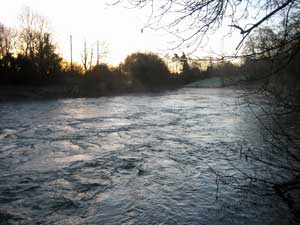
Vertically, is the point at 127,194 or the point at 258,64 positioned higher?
the point at 258,64

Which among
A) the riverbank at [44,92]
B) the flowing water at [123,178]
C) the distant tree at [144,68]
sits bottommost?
the flowing water at [123,178]

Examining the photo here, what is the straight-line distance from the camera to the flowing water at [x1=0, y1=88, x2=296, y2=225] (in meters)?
4.19

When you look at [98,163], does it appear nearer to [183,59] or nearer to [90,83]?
[183,59]

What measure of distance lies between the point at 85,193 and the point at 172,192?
5.15 ft

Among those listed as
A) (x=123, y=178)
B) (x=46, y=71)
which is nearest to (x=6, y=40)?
(x=46, y=71)

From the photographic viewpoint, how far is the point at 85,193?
4898mm

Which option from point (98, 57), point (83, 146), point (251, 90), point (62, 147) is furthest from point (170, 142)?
point (98, 57)

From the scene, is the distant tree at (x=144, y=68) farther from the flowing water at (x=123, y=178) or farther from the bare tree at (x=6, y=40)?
the flowing water at (x=123, y=178)

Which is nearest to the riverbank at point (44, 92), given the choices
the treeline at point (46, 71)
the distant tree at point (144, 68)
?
the treeline at point (46, 71)

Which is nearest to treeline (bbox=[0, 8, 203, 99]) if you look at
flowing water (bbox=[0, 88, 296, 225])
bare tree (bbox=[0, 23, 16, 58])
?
bare tree (bbox=[0, 23, 16, 58])

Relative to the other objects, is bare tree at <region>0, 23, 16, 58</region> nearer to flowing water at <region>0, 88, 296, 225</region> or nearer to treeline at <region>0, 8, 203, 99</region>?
treeline at <region>0, 8, 203, 99</region>

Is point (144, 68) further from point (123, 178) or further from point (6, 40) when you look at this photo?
point (123, 178)

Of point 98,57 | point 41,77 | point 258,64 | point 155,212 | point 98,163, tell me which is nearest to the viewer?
point 258,64

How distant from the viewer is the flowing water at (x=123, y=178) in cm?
419
